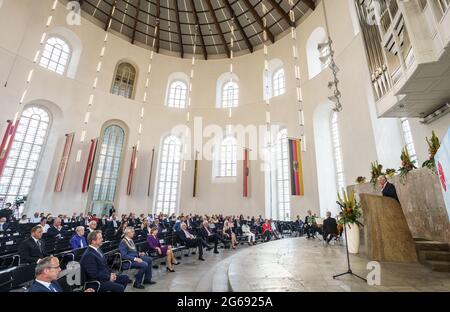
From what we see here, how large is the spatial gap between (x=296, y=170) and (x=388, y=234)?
7.84 meters

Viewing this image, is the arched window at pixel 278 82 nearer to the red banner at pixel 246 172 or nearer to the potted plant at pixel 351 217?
the red banner at pixel 246 172

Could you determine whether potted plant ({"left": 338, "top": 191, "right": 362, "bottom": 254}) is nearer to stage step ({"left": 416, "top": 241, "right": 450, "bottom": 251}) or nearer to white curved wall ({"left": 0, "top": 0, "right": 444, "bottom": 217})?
stage step ({"left": 416, "top": 241, "right": 450, "bottom": 251})

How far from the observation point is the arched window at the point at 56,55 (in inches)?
495

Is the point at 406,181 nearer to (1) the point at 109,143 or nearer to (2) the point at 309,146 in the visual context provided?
(2) the point at 309,146

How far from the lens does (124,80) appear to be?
15438 millimetres

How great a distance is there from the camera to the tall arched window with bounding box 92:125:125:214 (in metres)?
12.9

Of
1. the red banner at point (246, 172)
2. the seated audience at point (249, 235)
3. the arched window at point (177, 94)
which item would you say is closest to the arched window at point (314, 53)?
the red banner at point (246, 172)

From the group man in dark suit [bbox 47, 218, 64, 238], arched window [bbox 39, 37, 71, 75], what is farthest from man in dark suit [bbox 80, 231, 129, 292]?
arched window [bbox 39, 37, 71, 75]

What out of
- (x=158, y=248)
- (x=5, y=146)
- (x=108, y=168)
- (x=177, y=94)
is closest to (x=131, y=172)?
(x=108, y=168)

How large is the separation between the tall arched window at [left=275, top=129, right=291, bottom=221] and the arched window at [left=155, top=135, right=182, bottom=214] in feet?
21.1

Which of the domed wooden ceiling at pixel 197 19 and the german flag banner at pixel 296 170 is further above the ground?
the domed wooden ceiling at pixel 197 19

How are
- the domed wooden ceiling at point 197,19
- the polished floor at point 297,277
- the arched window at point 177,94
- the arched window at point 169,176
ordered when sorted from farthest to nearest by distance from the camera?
the arched window at point 177,94
the arched window at point 169,176
the domed wooden ceiling at point 197,19
the polished floor at point 297,277

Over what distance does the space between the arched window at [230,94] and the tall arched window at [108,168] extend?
7.34 meters
